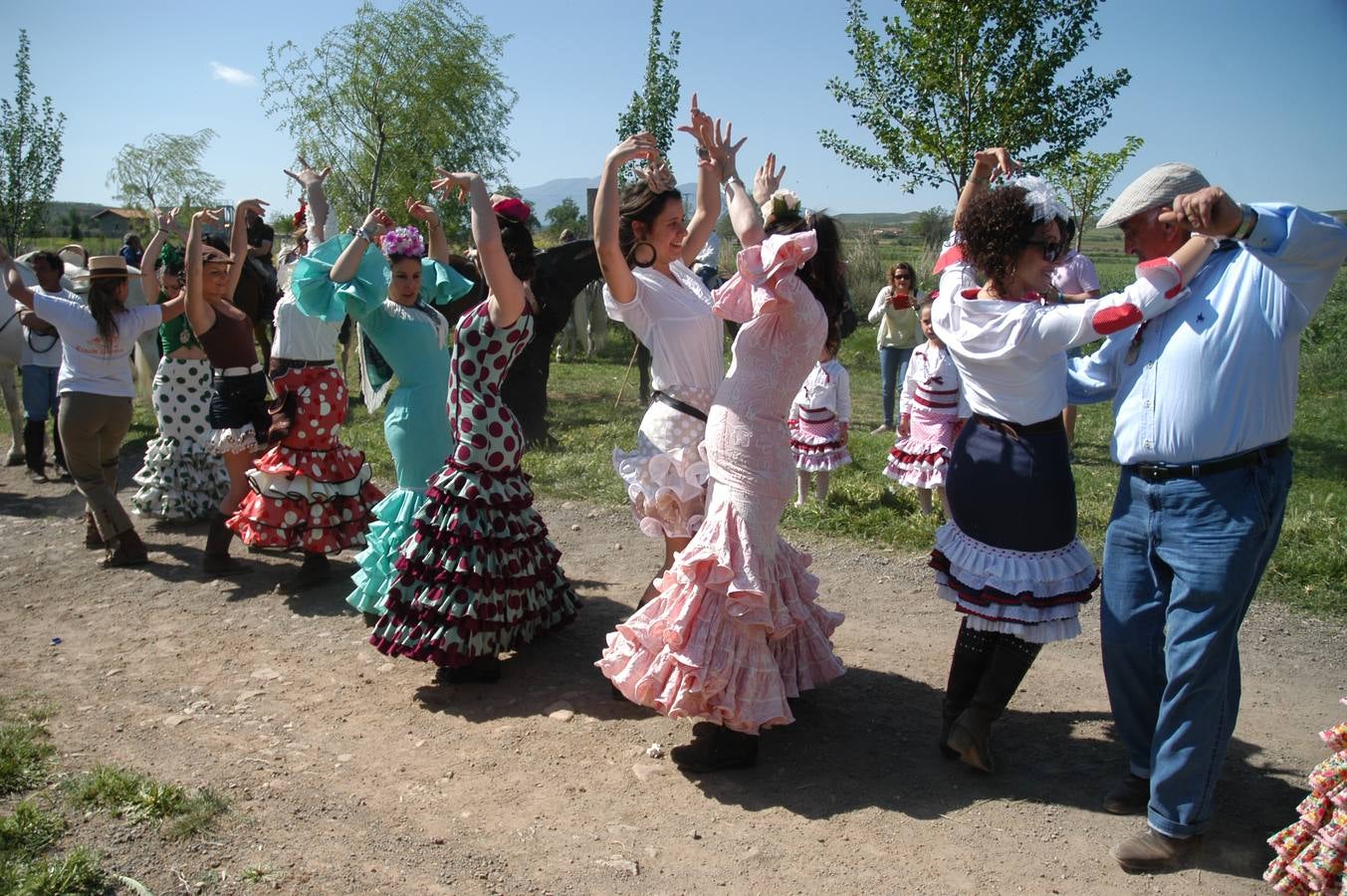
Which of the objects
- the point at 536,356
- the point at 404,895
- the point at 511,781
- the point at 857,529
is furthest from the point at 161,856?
the point at 536,356

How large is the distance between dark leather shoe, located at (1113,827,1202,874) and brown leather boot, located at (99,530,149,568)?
6220mm

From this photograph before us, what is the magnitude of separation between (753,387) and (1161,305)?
1.40m

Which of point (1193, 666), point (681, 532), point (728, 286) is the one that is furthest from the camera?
point (681, 532)

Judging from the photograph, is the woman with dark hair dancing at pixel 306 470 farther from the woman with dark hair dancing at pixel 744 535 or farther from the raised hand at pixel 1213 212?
the raised hand at pixel 1213 212

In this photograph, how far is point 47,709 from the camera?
465 cm

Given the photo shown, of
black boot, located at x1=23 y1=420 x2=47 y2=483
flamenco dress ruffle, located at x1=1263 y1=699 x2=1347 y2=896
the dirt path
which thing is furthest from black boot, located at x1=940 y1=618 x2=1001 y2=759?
black boot, located at x1=23 y1=420 x2=47 y2=483

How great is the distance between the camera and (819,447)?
25.5 ft

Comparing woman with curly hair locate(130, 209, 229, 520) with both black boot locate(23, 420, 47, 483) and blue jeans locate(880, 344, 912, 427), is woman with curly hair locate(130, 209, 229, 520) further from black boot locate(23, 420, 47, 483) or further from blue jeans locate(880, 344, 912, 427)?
blue jeans locate(880, 344, 912, 427)

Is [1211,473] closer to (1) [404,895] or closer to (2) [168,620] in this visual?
(1) [404,895]

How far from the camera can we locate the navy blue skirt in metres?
3.62

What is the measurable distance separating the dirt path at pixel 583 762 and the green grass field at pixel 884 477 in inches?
31.5

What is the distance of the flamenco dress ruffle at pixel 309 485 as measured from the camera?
240 inches

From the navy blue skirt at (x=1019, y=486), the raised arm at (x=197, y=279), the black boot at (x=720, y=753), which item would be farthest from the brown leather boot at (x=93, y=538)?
the navy blue skirt at (x=1019, y=486)

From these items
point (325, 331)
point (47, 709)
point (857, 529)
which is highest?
point (325, 331)
